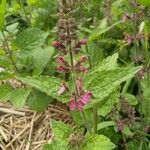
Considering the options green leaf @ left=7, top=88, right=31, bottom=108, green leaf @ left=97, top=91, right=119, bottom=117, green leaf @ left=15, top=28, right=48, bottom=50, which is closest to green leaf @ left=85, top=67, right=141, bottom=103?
green leaf @ left=97, top=91, right=119, bottom=117

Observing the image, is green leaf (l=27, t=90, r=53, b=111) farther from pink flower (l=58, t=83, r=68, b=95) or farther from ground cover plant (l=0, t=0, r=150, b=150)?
pink flower (l=58, t=83, r=68, b=95)

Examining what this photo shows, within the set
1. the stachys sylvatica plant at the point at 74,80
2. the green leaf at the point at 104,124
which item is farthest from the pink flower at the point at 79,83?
the green leaf at the point at 104,124

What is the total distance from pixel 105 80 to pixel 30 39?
47.5 inches

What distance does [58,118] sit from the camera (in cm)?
314

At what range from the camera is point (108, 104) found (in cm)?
233

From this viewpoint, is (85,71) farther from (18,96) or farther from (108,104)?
(18,96)

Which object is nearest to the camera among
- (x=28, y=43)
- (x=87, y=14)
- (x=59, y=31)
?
(x=59, y=31)

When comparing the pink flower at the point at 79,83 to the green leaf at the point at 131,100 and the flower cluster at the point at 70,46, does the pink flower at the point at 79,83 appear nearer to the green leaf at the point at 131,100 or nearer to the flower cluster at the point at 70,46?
the flower cluster at the point at 70,46

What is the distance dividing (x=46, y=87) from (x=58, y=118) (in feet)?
3.77

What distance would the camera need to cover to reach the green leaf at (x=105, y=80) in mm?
1866

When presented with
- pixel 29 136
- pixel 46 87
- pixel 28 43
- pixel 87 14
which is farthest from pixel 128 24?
pixel 46 87

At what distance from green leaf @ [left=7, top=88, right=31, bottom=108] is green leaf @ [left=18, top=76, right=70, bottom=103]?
0.83 metres

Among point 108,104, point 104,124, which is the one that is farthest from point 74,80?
point 104,124

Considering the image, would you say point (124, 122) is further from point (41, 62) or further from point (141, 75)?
point (41, 62)
